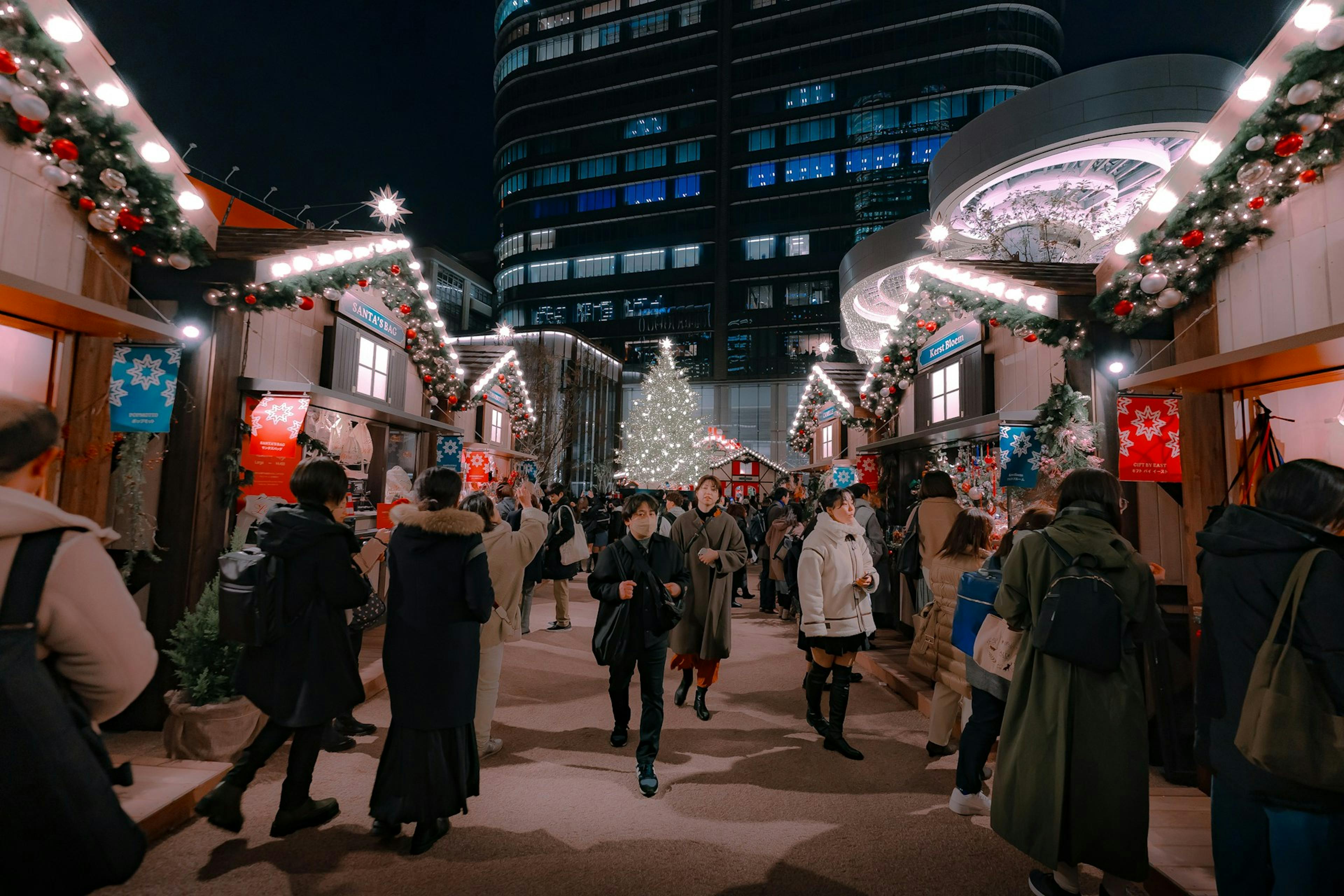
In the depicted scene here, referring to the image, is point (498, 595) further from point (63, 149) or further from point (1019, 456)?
point (1019, 456)

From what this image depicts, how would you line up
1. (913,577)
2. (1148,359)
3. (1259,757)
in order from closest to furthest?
(1259,757)
(1148,359)
(913,577)

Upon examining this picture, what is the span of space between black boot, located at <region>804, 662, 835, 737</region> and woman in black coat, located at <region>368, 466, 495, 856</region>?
8.91ft

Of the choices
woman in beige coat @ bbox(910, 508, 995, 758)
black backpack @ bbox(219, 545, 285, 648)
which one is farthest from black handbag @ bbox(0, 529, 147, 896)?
woman in beige coat @ bbox(910, 508, 995, 758)

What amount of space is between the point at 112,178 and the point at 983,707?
6.51 m

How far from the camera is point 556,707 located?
5707 mm

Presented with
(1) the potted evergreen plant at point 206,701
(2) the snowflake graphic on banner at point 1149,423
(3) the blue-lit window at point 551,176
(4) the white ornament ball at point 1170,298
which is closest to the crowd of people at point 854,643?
(1) the potted evergreen plant at point 206,701

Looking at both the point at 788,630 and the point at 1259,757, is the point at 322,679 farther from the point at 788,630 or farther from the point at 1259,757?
the point at 788,630

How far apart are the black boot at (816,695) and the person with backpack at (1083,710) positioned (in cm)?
198

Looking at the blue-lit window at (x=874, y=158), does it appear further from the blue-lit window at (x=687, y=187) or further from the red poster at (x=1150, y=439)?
the red poster at (x=1150, y=439)

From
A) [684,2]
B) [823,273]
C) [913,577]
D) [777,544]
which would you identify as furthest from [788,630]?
[684,2]

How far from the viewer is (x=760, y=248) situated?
45.7m

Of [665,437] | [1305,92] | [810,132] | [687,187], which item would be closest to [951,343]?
[1305,92]

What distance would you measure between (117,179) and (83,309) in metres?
1.21

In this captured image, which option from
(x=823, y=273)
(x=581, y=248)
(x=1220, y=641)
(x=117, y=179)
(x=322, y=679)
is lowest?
(x=322, y=679)
